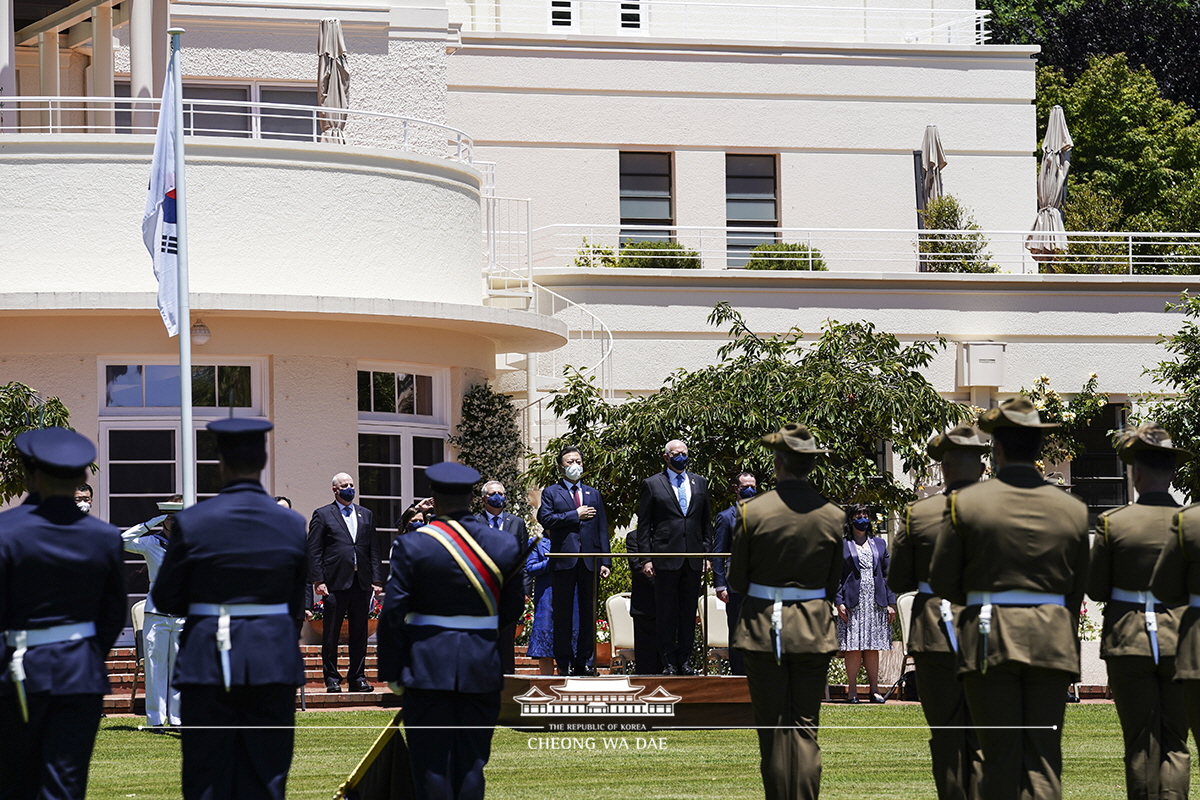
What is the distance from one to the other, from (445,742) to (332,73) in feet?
49.4

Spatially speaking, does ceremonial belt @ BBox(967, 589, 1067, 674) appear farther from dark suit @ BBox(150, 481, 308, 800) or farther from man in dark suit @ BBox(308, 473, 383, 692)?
man in dark suit @ BBox(308, 473, 383, 692)

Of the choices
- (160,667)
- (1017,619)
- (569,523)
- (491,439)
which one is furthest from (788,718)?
(491,439)

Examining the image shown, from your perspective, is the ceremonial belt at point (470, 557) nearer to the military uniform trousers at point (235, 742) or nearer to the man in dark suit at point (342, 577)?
the military uniform trousers at point (235, 742)

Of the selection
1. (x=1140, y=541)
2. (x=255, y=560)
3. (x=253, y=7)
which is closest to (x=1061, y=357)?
(x=253, y=7)

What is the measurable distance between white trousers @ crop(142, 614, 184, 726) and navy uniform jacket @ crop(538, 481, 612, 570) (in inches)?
132

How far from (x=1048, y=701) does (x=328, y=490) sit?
12.9m

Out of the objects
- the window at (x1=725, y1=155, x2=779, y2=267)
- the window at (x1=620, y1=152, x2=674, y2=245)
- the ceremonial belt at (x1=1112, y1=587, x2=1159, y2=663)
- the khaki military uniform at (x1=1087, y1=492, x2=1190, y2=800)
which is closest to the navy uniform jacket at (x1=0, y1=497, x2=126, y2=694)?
the khaki military uniform at (x1=1087, y1=492, x2=1190, y2=800)

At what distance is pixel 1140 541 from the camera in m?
9.30

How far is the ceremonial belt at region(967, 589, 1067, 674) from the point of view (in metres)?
8.66

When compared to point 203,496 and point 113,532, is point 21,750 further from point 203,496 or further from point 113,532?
point 203,496

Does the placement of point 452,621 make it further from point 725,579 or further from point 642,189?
point 642,189

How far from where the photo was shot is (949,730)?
30.7 feet

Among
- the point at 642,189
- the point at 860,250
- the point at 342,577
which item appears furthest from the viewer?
the point at 642,189

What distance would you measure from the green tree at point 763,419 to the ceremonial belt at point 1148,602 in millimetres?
10027
